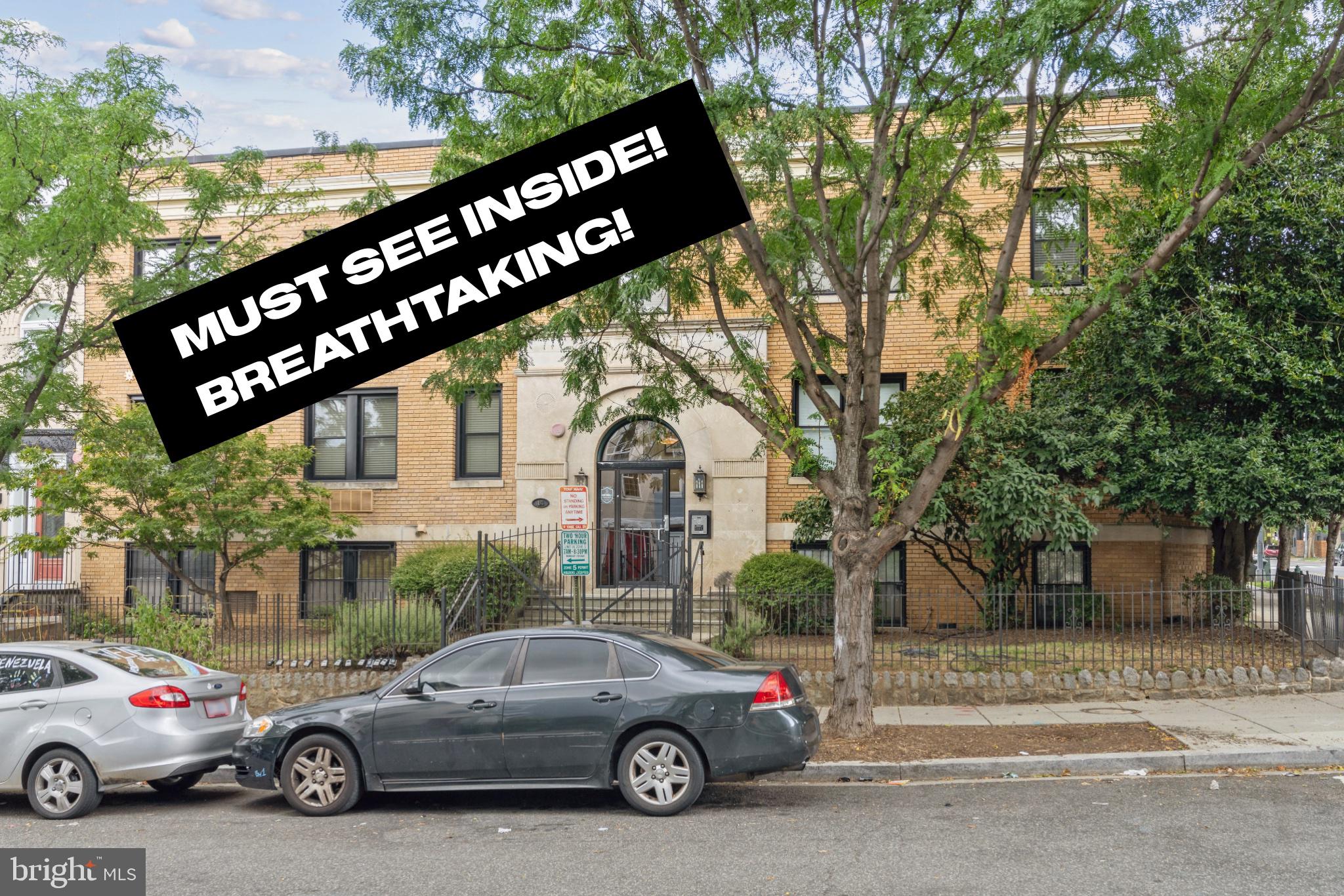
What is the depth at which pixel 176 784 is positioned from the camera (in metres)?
10.3

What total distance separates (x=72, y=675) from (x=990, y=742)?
829 cm

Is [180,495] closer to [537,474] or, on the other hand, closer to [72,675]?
[537,474]

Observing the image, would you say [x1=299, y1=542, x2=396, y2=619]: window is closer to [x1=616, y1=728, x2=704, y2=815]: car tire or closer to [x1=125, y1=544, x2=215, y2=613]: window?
[x1=125, y1=544, x2=215, y2=613]: window

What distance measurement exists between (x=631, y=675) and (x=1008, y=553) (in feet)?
30.7

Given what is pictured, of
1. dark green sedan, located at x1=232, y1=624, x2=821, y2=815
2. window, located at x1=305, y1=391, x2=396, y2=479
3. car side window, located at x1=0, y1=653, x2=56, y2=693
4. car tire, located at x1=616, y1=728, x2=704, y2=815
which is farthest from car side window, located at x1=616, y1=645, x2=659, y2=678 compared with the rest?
window, located at x1=305, y1=391, x2=396, y2=479

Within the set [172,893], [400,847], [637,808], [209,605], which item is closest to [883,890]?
[637,808]

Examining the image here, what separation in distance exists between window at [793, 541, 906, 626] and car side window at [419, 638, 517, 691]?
942 cm

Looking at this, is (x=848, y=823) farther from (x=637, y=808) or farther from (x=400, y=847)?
(x=400, y=847)

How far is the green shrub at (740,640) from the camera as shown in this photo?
46.5 feet

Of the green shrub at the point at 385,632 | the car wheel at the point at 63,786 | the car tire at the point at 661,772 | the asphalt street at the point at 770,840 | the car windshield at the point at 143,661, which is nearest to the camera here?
the asphalt street at the point at 770,840

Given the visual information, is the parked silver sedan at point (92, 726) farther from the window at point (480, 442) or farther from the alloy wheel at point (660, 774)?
Result: the window at point (480, 442)

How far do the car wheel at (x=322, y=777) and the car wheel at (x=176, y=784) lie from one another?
165 cm

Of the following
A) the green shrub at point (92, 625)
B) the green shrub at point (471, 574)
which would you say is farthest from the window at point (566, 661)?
the green shrub at point (92, 625)

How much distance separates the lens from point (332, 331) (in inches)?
408
